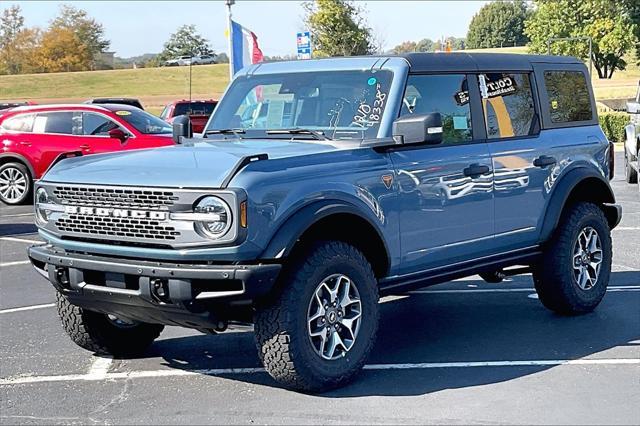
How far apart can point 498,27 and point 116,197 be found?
9713cm

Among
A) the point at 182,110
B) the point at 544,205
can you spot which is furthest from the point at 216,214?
the point at 182,110

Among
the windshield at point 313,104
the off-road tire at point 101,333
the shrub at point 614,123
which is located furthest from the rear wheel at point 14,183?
the shrub at point 614,123

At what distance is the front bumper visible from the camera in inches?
189

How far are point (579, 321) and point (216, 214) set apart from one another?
11.6 ft

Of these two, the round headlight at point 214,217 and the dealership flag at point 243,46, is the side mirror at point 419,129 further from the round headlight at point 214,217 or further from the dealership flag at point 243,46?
the dealership flag at point 243,46

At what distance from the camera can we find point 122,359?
244 inches

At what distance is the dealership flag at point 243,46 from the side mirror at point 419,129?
60.3 ft

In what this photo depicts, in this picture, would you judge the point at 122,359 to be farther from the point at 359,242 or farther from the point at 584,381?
the point at 584,381

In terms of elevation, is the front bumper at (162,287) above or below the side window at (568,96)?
below

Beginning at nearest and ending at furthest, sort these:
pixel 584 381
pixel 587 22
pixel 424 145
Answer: pixel 584 381, pixel 424 145, pixel 587 22

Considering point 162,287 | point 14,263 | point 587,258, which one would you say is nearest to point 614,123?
point 14,263

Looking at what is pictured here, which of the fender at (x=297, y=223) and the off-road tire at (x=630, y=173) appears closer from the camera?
the fender at (x=297, y=223)

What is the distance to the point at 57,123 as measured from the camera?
16.5 meters

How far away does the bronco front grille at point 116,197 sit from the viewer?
4922 millimetres
